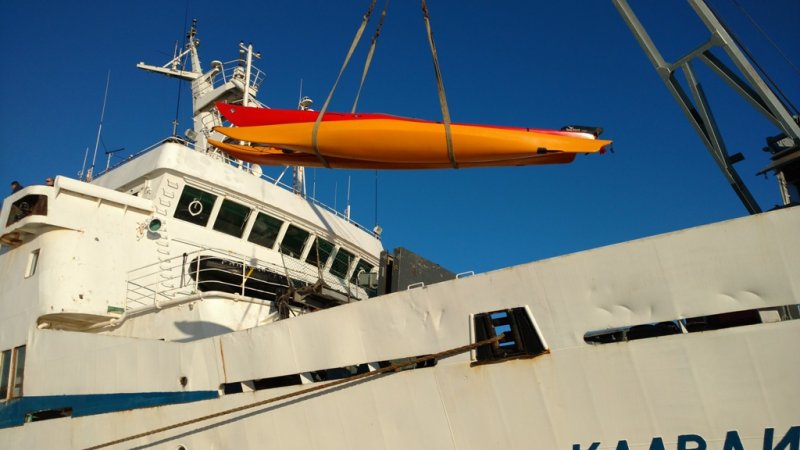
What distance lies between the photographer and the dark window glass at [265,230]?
13.2m

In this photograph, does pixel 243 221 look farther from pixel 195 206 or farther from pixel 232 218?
pixel 195 206

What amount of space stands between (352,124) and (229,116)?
7.18ft

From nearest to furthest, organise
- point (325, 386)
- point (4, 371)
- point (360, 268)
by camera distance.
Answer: point (325, 386), point (4, 371), point (360, 268)

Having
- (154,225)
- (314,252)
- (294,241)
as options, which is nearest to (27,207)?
(154,225)

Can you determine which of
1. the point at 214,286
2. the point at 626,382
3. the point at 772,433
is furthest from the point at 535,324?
the point at 214,286

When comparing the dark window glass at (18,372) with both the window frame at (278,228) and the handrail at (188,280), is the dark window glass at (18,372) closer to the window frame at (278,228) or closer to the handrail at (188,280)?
the handrail at (188,280)

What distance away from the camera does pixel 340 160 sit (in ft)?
24.8

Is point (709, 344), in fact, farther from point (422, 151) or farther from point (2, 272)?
point (2, 272)

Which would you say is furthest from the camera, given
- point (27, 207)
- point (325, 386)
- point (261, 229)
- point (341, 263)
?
point (341, 263)

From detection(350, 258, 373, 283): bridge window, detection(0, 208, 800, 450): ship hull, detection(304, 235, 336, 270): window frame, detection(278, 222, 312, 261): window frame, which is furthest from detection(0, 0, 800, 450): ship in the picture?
detection(350, 258, 373, 283): bridge window

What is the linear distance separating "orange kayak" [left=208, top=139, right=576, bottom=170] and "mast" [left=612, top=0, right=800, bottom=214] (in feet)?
4.83

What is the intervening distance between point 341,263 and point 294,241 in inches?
54.7

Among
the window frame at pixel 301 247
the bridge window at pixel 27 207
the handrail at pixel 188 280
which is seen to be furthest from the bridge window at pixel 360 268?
the bridge window at pixel 27 207

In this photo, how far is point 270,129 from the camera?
7.62 m
